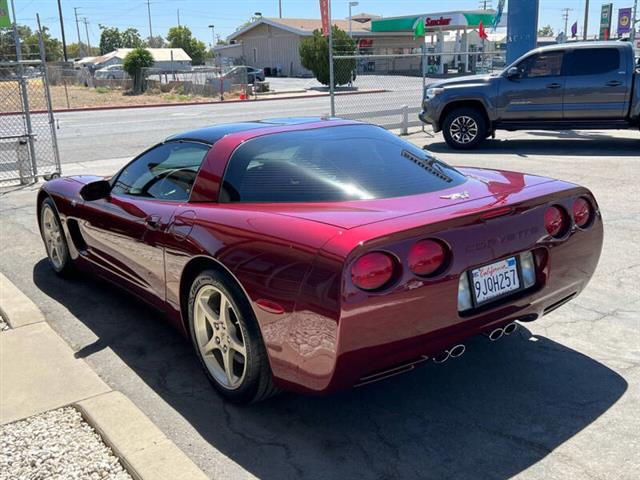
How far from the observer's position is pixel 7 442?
10.5 ft

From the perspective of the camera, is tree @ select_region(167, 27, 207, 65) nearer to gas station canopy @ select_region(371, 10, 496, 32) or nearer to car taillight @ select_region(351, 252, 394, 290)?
gas station canopy @ select_region(371, 10, 496, 32)

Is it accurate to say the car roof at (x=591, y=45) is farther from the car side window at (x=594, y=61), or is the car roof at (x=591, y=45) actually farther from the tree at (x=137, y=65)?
the tree at (x=137, y=65)

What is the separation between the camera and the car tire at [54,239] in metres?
5.46

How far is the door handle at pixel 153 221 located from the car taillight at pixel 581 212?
7.86 feet

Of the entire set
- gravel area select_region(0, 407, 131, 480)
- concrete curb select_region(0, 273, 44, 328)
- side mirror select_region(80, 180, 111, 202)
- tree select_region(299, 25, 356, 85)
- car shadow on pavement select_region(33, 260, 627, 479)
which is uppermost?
tree select_region(299, 25, 356, 85)

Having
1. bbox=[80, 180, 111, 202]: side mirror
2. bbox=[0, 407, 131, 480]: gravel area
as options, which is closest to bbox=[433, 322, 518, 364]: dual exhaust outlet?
bbox=[0, 407, 131, 480]: gravel area

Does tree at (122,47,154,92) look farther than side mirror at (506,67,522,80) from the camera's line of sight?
Yes

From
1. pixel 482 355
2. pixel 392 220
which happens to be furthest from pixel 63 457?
pixel 482 355

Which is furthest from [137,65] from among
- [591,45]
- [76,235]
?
[76,235]

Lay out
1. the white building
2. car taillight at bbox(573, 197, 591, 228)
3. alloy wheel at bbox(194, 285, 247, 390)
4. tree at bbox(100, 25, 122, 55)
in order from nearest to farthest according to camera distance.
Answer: alloy wheel at bbox(194, 285, 247, 390)
car taillight at bbox(573, 197, 591, 228)
the white building
tree at bbox(100, 25, 122, 55)

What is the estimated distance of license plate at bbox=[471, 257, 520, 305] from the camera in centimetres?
312

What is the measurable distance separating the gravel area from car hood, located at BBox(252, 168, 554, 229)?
4.64 feet

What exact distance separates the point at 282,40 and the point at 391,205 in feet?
207

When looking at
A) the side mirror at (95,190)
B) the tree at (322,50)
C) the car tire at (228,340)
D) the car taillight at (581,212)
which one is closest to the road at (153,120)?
the side mirror at (95,190)
